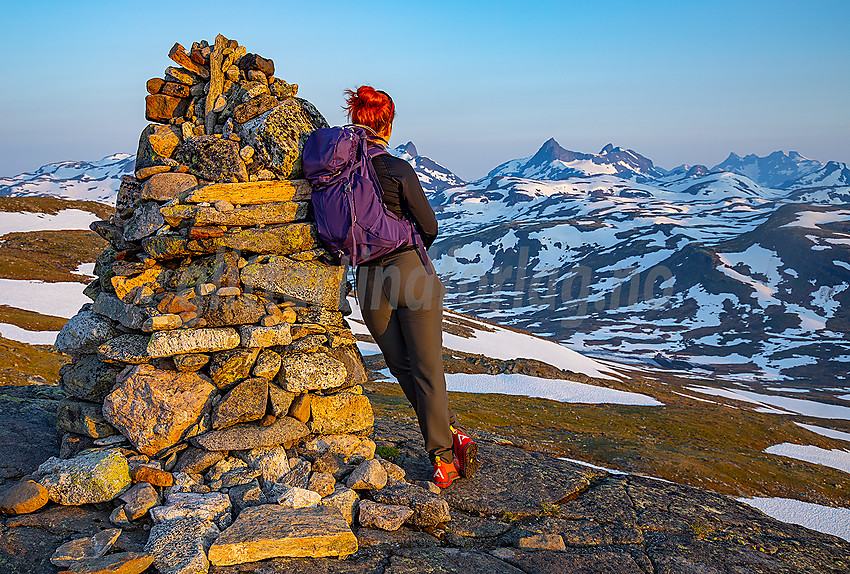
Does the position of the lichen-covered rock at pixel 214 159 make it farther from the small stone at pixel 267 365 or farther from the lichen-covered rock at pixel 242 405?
the lichen-covered rock at pixel 242 405

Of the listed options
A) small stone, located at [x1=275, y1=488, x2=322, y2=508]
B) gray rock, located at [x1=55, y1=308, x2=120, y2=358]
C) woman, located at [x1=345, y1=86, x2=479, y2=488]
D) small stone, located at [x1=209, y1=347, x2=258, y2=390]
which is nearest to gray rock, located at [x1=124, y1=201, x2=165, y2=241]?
gray rock, located at [x1=55, y1=308, x2=120, y2=358]

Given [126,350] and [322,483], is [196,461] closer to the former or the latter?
[322,483]

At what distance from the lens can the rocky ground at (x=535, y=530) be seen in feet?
23.2

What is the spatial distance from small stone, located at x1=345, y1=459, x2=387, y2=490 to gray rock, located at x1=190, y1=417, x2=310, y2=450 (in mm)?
1271

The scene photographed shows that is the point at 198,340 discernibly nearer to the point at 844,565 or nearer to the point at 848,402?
the point at 844,565

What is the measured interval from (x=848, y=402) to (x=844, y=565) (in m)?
153

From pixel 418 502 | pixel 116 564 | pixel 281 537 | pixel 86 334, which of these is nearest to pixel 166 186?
pixel 86 334

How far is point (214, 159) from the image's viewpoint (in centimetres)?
997

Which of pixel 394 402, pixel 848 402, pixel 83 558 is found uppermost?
pixel 83 558

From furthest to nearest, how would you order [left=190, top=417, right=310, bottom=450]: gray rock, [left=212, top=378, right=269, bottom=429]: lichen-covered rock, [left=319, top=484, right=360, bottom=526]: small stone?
[left=212, top=378, right=269, bottom=429]: lichen-covered rock → [left=190, top=417, right=310, bottom=450]: gray rock → [left=319, top=484, right=360, bottom=526]: small stone

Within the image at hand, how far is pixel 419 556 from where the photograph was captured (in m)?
7.24

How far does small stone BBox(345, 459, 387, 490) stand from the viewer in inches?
345

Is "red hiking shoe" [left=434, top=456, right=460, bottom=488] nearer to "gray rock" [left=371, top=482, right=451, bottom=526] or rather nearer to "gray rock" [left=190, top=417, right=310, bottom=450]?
"gray rock" [left=371, top=482, right=451, bottom=526]

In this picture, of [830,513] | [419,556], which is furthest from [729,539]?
[830,513]
